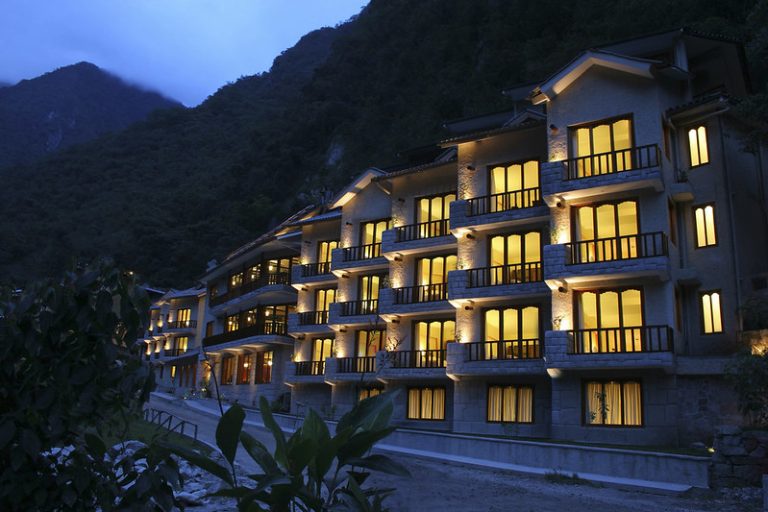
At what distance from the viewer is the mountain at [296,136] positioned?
5594 centimetres

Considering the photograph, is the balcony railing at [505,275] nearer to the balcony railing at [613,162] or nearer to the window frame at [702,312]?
the balcony railing at [613,162]

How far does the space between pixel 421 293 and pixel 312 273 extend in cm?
1055

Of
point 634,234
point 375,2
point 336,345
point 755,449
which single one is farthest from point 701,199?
point 375,2

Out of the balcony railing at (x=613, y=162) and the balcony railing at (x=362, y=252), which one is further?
the balcony railing at (x=362, y=252)

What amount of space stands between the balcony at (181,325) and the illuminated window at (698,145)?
50.9 meters

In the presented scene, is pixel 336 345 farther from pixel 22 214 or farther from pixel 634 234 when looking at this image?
pixel 22 214

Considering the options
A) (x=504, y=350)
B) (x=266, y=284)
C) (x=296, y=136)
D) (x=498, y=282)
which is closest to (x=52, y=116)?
(x=296, y=136)

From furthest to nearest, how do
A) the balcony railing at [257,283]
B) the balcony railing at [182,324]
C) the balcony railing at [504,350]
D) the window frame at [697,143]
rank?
1. the balcony railing at [182,324]
2. the balcony railing at [257,283]
3. the balcony railing at [504,350]
4. the window frame at [697,143]

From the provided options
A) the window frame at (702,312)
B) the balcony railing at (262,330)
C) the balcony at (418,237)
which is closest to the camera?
the window frame at (702,312)

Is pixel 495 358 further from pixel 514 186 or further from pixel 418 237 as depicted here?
pixel 418 237

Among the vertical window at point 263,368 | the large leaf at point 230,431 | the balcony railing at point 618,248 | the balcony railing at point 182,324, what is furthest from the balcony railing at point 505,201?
the balcony railing at point 182,324

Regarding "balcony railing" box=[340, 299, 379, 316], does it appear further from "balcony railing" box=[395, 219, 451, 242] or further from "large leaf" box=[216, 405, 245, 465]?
"large leaf" box=[216, 405, 245, 465]

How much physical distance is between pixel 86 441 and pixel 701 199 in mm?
27262

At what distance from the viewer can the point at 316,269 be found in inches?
1694
